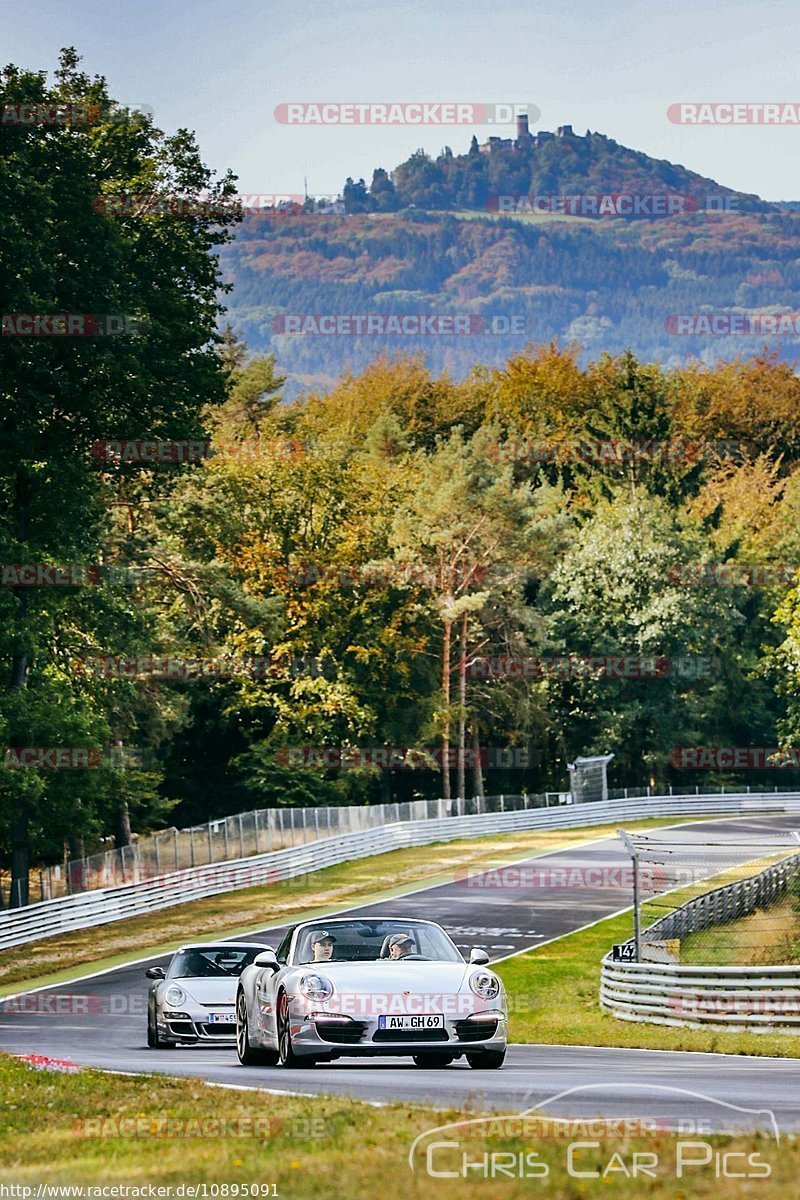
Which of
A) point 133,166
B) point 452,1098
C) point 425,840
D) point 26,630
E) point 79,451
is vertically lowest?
point 425,840

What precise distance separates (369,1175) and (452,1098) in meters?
4.01

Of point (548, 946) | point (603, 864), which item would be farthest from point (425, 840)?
point (548, 946)

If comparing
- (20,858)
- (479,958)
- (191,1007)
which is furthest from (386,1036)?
(20,858)

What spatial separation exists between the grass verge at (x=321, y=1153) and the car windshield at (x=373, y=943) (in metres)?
2.90

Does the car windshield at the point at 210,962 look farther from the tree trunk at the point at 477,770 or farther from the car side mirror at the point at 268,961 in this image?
the tree trunk at the point at 477,770

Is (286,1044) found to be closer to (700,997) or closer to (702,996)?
(702,996)

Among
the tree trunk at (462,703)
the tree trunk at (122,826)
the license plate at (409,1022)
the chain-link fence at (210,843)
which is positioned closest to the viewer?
the license plate at (409,1022)

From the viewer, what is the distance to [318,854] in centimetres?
5688

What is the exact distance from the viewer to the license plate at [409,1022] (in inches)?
548

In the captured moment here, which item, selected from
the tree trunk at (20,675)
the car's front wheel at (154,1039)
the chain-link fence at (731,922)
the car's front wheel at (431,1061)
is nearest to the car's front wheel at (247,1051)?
the car's front wheel at (431,1061)

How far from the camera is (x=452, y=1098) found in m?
11.8

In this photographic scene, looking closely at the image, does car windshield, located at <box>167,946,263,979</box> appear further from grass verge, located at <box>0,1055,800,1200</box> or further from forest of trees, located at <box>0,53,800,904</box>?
forest of trees, located at <box>0,53,800,904</box>

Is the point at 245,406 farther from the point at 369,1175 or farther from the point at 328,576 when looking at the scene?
the point at 369,1175

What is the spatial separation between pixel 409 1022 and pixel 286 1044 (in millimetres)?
1306
